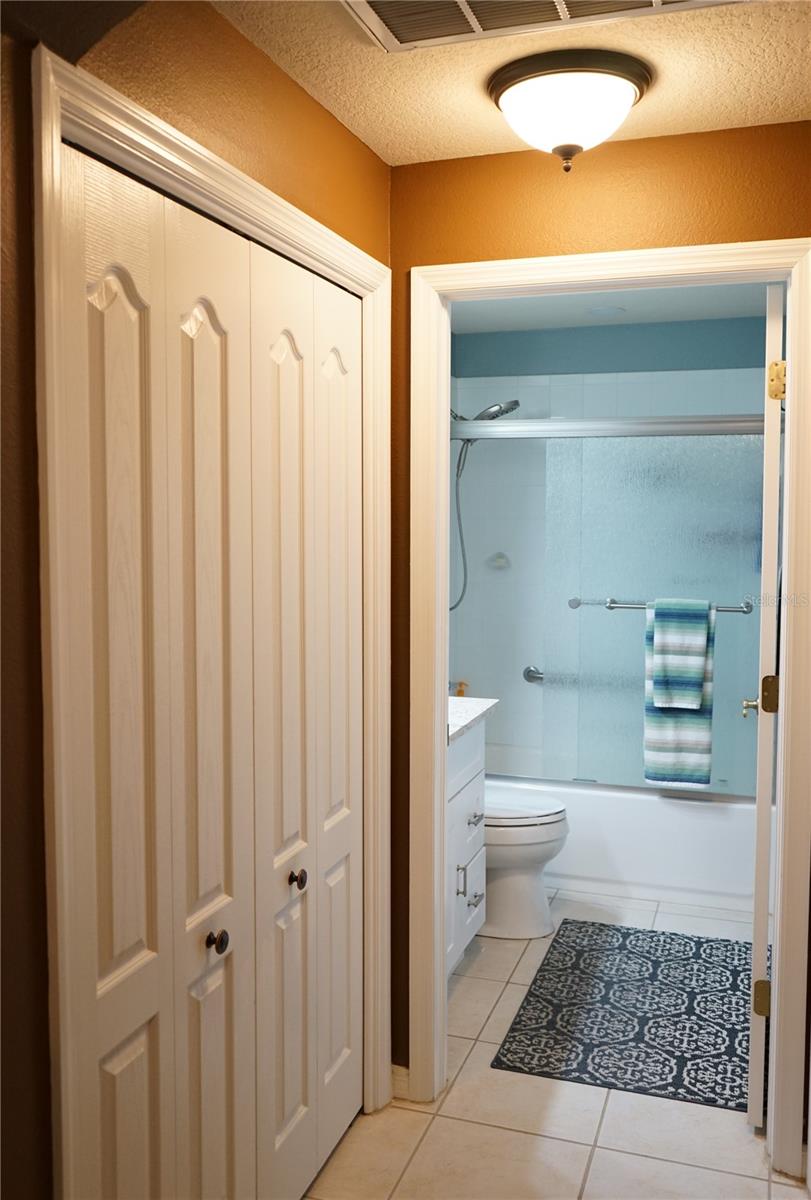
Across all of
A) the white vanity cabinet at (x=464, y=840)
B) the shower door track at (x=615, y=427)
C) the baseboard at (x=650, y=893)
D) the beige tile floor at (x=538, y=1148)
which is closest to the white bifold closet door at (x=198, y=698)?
the beige tile floor at (x=538, y=1148)

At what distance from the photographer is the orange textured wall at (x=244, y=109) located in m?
1.57

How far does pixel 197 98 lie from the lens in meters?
1.74

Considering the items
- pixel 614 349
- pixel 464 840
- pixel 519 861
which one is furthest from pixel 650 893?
pixel 614 349


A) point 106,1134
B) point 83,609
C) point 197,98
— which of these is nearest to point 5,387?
point 83,609

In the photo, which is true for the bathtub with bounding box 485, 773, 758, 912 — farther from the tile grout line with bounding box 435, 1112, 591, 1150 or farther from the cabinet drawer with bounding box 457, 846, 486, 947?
the tile grout line with bounding box 435, 1112, 591, 1150

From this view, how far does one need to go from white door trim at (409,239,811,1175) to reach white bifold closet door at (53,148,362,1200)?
8.0 inches

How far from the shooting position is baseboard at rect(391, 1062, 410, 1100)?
268cm

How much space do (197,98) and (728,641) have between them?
3145mm

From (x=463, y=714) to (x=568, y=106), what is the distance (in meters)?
1.88

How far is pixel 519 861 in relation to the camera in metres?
3.70

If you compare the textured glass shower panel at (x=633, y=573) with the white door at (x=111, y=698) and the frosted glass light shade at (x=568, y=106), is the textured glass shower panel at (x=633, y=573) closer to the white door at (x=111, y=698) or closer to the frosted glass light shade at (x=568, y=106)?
the frosted glass light shade at (x=568, y=106)

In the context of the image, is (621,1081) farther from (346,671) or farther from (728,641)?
(728,641)

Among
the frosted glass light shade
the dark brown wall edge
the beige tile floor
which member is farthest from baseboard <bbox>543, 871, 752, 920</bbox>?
the dark brown wall edge

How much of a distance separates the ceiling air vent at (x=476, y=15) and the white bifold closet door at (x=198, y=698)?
45 cm
